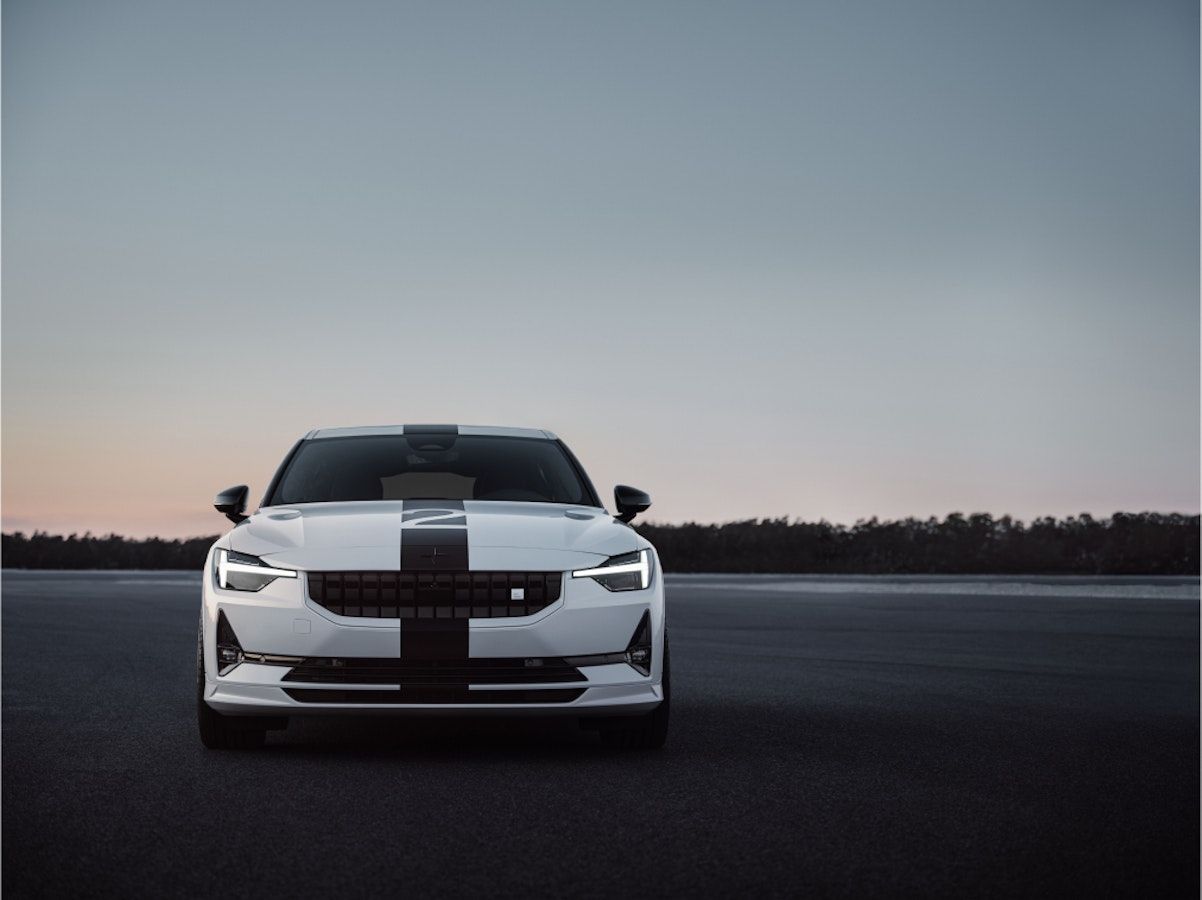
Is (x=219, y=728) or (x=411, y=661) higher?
(x=411, y=661)

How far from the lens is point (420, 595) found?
268 inches

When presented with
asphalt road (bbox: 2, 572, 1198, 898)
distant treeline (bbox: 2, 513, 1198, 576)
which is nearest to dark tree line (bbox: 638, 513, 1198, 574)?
distant treeline (bbox: 2, 513, 1198, 576)

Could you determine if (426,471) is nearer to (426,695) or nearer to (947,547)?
(426,695)

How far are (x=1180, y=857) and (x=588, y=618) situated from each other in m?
2.81

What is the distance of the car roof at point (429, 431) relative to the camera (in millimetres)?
8938

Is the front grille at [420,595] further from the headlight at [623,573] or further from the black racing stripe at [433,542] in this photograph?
the headlight at [623,573]

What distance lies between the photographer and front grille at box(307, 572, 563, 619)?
6805mm

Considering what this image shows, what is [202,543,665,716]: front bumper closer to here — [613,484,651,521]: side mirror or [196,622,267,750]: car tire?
[196,622,267,750]: car tire

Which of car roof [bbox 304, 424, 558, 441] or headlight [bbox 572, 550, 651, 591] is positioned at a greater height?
car roof [bbox 304, 424, 558, 441]

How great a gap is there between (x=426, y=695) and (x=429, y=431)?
2509 mm

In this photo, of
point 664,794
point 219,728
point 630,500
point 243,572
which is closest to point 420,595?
point 243,572

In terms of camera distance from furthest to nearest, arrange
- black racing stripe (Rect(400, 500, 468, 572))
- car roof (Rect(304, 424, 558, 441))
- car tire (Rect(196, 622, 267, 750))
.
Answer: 1. car roof (Rect(304, 424, 558, 441))
2. car tire (Rect(196, 622, 267, 750))
3. black racing stripe (Rect(400, 500, 468, 572))

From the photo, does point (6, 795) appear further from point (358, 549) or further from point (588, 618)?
point (588, 618)

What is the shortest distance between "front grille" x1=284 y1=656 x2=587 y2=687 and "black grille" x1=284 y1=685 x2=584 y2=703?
32mm
